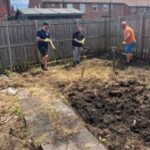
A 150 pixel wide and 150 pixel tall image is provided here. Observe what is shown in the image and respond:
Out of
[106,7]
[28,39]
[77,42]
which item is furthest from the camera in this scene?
[106,7]

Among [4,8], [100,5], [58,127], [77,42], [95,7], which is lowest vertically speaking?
[58,127]

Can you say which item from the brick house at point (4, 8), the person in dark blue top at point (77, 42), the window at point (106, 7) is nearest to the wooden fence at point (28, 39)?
the person in dark blue top at point (77, 42)

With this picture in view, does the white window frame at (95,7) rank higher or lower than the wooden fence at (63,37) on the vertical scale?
higher

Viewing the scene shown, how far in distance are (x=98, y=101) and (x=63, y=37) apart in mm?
5750

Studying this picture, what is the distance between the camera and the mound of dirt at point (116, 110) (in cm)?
380

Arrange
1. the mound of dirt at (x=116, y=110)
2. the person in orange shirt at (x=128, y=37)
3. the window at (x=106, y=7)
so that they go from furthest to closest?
the window at (x=106, y=7), the person in orange shirt at (x=128, y=37), the mound of dirt at (x=116, y=110)

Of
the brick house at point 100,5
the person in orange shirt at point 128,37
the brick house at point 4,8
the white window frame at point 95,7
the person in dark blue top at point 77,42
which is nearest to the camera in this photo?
the person in orange shirt at point 128,37

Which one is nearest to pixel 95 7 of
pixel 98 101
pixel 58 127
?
pixel 98 101

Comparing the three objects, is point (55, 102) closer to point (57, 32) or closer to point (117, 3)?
point (57, 32)

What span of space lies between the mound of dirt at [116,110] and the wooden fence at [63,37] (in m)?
3.38

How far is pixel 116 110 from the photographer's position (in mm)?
4887

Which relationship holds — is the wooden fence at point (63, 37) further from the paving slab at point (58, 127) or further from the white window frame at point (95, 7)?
the white window frame at point (95, 7)

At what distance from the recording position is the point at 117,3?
40562mm

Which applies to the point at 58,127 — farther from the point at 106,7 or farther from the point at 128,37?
the point at 106,7
